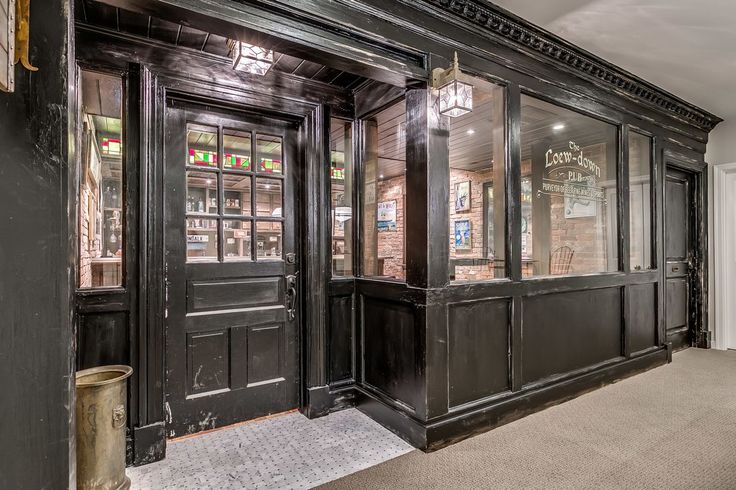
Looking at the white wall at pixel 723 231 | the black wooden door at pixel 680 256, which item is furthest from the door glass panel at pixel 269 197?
the white wall at pixel 723 231

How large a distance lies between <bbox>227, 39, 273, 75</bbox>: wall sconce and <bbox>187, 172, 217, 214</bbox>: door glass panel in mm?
734

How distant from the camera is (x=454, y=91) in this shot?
2.31 m

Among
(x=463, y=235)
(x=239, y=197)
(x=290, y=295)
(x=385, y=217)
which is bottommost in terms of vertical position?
(x=290, y=295)

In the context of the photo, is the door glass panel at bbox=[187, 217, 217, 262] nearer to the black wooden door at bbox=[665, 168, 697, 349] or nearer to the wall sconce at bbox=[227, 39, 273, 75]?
the wall sconce at bbox=[227, 39, 273, 75]

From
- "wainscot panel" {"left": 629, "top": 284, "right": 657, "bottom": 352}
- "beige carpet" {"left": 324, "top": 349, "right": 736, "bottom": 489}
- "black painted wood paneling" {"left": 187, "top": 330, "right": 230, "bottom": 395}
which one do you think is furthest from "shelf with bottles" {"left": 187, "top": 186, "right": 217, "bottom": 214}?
"wainscot panel" {"left": 629, "top": 284, "right": 657, "bottom": 352}

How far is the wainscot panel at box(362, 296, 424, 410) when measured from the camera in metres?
2.55

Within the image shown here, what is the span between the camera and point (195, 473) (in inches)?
86.0

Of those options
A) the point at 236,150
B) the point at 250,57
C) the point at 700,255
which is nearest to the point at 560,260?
the point at 700,255

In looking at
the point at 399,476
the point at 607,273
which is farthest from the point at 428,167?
the point at 607,273

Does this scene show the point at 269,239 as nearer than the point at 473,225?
Yes

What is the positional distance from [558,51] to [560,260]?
5.51 feet

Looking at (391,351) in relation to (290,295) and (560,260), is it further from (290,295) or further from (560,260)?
(560,260)

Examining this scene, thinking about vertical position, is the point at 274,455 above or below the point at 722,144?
below

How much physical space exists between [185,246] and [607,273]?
11.2 ft
